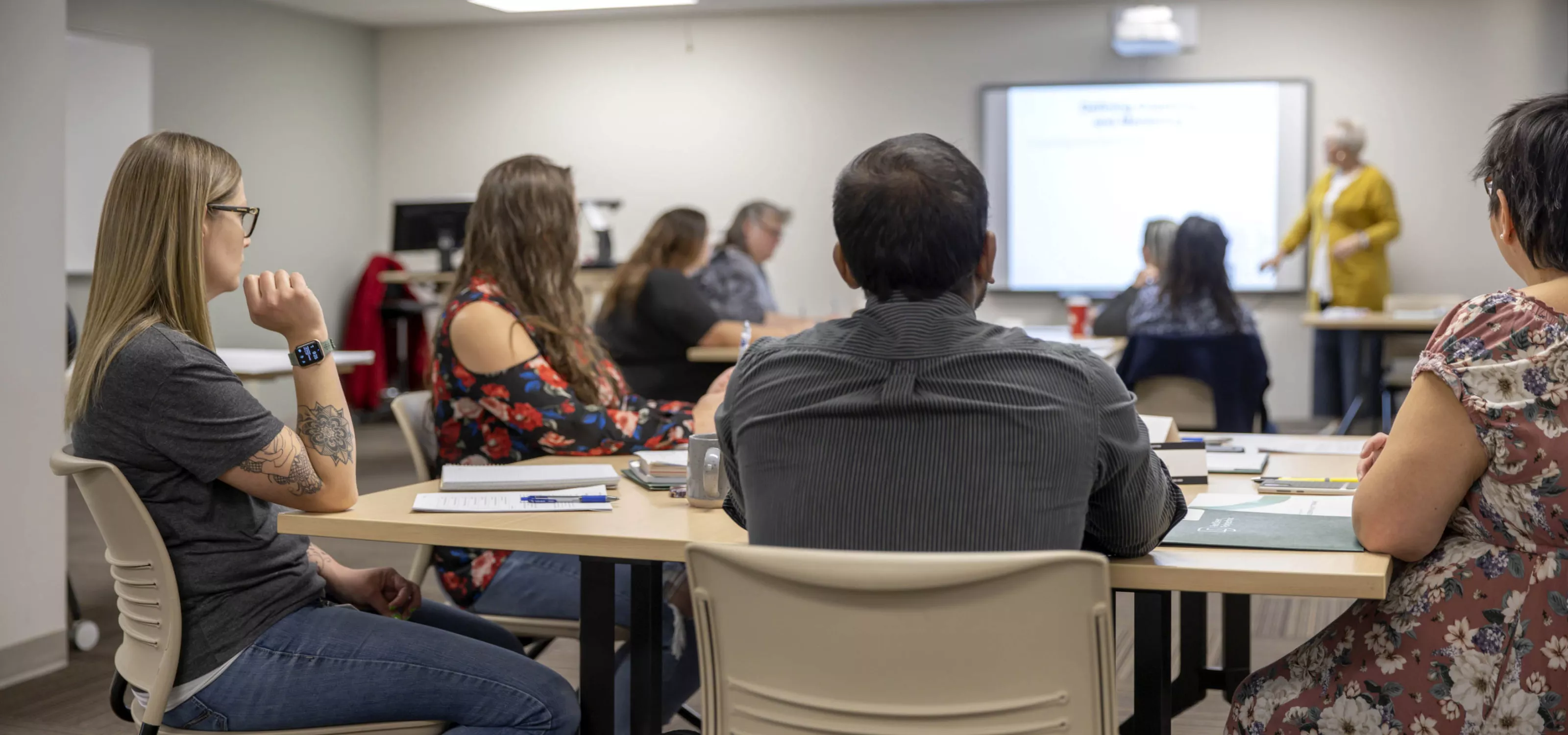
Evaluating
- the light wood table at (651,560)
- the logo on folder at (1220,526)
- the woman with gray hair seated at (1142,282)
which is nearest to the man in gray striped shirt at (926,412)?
the light wood table at (651,560)

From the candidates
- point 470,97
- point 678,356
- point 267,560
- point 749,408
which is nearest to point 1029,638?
point 749,408

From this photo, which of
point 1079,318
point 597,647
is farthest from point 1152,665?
point 1079,318

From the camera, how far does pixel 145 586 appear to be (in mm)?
1593

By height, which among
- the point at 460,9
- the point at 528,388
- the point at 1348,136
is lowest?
the point at 528,388

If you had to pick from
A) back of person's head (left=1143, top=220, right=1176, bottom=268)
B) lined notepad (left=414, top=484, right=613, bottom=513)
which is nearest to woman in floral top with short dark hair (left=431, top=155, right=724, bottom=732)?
lined notepad (left=414, top=484, right=613, bottom=513)

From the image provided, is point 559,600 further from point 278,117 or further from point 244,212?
point 278,117

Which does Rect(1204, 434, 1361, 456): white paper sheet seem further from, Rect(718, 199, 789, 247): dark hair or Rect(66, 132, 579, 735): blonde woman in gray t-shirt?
Rect(718, 199, 789, 247): dark hair

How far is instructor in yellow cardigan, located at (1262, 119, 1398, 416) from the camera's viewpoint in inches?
276

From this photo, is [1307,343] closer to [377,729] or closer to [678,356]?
[678,356]

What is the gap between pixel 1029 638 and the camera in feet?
3.68

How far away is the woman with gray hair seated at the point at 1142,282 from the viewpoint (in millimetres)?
4676

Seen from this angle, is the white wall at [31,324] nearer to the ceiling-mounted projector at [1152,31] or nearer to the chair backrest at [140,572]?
the chair backrest at [140,572]

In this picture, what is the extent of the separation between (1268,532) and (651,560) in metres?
0.70

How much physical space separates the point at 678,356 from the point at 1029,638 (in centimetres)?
312
